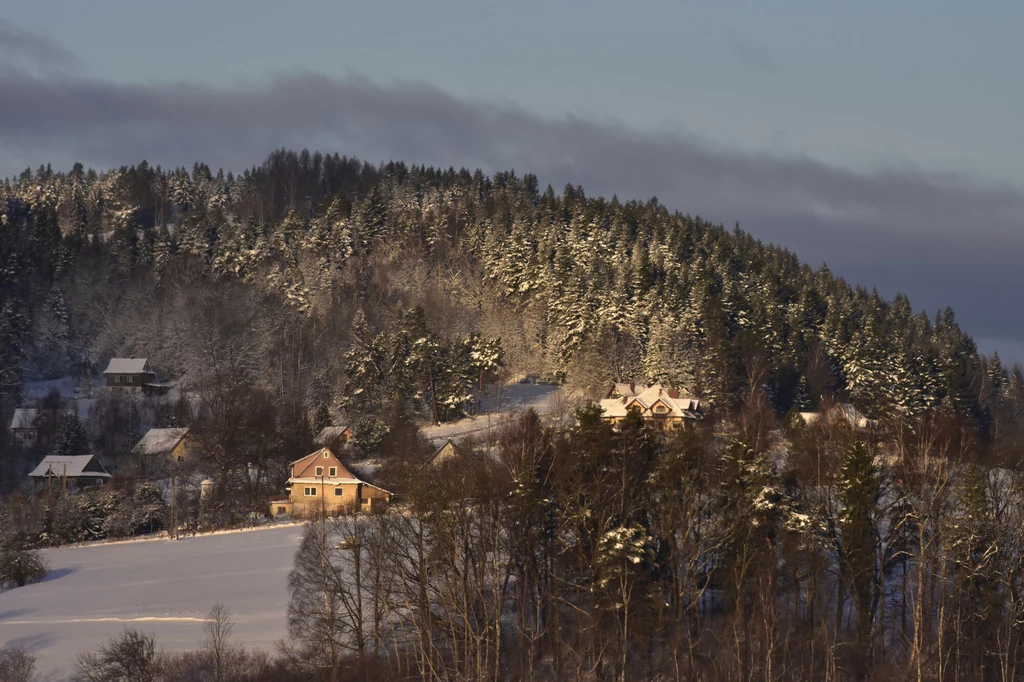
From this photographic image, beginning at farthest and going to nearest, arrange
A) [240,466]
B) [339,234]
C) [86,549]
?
[339,234] < [240,466] < [86,549]

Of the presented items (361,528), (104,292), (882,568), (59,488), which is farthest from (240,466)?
(104,292)

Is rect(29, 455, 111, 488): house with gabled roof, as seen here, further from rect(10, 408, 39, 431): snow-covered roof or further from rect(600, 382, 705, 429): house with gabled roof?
rect(600, 382, 705, 429): house with gabled roof

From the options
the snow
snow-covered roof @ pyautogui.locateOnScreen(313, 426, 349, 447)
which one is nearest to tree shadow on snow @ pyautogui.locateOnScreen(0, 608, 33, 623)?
snow-covered roof @ pyautogui.locateOnScreen(313, 426, 349, 447)

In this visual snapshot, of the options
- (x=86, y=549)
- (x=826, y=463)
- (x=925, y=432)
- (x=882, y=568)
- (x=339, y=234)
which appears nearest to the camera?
(x=882, y=568)

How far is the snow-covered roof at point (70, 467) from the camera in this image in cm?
8475

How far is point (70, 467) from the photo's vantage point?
279ft

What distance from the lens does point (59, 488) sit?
A: 8219cm

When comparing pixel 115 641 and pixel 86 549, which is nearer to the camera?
pixel 115 641

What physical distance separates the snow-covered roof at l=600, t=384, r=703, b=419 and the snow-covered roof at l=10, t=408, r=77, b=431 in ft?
137

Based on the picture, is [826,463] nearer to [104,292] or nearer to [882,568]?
[882,568]

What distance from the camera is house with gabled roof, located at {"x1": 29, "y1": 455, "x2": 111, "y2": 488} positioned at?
277 feet

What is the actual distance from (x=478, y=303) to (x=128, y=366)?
33.8m

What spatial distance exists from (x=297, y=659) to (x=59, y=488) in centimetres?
4596

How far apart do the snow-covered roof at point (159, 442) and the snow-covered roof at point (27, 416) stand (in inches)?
347
